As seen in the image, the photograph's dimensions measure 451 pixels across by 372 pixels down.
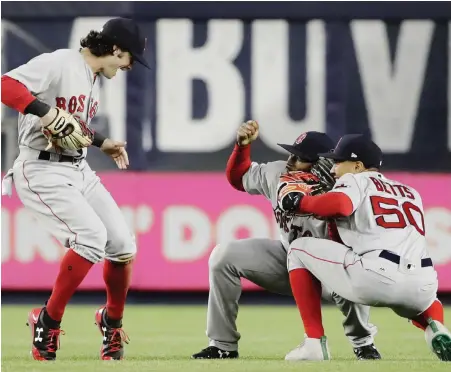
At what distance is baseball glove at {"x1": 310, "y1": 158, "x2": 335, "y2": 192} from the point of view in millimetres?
6371

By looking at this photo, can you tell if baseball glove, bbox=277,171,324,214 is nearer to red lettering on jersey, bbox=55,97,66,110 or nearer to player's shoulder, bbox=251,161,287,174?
player's shoulder, bbox=251,161,287,174

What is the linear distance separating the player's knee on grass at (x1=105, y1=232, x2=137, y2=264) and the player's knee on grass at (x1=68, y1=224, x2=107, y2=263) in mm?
211

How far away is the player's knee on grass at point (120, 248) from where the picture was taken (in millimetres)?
6328

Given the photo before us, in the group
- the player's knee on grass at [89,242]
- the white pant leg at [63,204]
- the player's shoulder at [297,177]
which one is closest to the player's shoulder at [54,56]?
the white pant leg at [63,204]

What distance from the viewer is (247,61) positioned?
35.7ft

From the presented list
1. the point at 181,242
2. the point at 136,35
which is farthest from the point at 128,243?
the point at 181,242

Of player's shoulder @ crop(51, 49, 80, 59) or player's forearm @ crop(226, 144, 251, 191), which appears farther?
player's forearm @ crop(226, 144, 251, 191)

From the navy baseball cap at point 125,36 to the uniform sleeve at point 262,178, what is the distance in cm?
83

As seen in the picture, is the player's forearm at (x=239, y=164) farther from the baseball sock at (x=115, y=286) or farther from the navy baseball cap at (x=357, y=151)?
the baseball sock at (x=115, y=286)

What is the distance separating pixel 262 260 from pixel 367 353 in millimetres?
717

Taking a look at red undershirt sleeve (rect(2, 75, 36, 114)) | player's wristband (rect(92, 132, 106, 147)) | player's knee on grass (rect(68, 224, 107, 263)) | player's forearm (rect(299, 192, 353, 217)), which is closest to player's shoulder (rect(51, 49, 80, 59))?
red undershirt sleeve (rect(2, 75, 36, 114))

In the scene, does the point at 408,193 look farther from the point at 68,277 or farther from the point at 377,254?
the point at 68,277

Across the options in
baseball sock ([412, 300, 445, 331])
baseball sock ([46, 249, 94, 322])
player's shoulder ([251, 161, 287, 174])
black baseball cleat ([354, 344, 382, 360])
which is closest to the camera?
baseball sock ([412, 300, 445, 331])

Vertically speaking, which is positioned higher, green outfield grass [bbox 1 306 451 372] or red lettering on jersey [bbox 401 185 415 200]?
red lettering on jersey [bbox 401 185 415 200]
